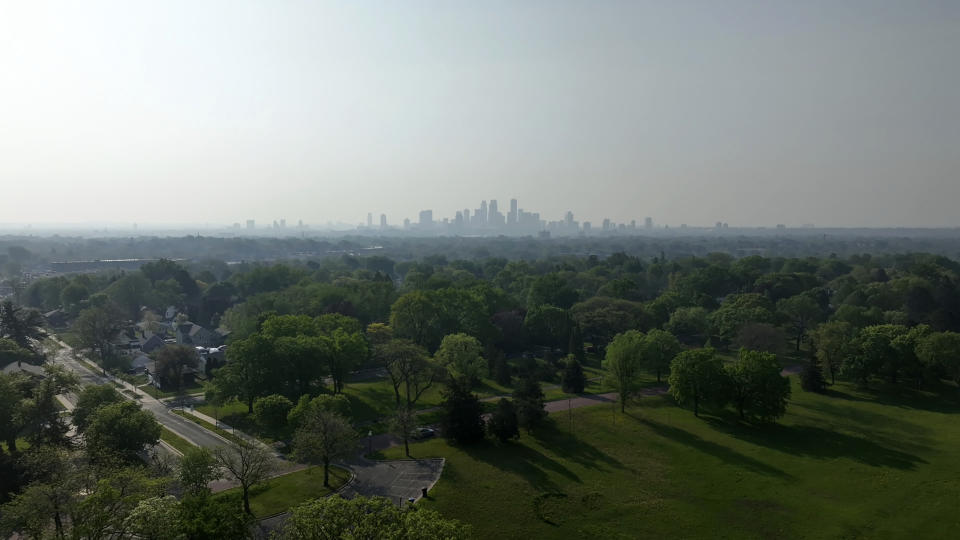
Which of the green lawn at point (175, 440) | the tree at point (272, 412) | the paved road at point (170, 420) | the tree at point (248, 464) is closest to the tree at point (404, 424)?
the tree at point (272, 412)

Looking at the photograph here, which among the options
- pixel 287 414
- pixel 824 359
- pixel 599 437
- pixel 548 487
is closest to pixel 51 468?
pixel 287 414

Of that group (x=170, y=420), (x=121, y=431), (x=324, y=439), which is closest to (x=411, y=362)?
(x=324, y=439)

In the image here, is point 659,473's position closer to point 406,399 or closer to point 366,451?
point 366,451

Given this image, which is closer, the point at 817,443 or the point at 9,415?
the point at 9,415

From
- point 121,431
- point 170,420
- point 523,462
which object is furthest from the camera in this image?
point 170,420

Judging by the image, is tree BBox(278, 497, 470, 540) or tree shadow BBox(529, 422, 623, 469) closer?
tree BBox(278, 497, 470, 540)

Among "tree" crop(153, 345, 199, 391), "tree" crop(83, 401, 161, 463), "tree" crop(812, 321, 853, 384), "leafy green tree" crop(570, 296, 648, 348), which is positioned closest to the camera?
"tree" crop(83, 401, 161, 463)

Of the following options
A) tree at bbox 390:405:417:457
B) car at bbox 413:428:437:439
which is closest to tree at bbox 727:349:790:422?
car at bbox 413:428:437:439

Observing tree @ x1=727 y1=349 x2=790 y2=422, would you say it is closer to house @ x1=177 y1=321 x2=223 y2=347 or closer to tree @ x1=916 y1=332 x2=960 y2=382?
tree @ x1=916 y1=332 x2=960 y2=382

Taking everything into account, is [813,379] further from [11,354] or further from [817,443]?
[11,354]
